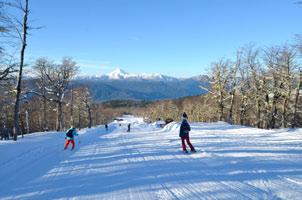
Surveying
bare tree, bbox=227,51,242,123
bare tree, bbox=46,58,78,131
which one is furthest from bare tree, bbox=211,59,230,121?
bare tree, bbox=46,58,78,131

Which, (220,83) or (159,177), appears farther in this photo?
(220,83)

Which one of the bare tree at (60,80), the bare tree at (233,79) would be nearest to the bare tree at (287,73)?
the bare tree at (233,79)

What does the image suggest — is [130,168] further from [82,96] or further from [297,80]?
[82,96]

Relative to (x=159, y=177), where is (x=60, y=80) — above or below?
above

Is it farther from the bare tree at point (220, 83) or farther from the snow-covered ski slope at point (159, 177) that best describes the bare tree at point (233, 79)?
the snow-covered ski slope at point (159, 177)

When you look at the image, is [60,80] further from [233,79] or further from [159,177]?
[159,177]

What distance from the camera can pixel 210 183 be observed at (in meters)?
9.72

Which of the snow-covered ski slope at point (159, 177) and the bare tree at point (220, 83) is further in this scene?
the bare tree at point (220, 83)

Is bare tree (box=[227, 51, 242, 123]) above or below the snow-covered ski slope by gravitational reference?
above

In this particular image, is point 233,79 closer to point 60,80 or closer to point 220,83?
point 220,83

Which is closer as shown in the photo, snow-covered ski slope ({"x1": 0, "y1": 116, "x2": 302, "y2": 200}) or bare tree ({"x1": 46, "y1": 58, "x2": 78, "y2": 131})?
snow-covered ski slope ({"x1": 0, "y1": 116, "x2": 302, "y2": 200})

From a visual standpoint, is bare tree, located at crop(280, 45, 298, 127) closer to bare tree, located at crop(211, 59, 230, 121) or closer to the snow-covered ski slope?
bare tree, located at crop(211, 59, 230, 121)

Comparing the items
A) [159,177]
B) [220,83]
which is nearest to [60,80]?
[220,83]

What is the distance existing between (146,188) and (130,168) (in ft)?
11.8
